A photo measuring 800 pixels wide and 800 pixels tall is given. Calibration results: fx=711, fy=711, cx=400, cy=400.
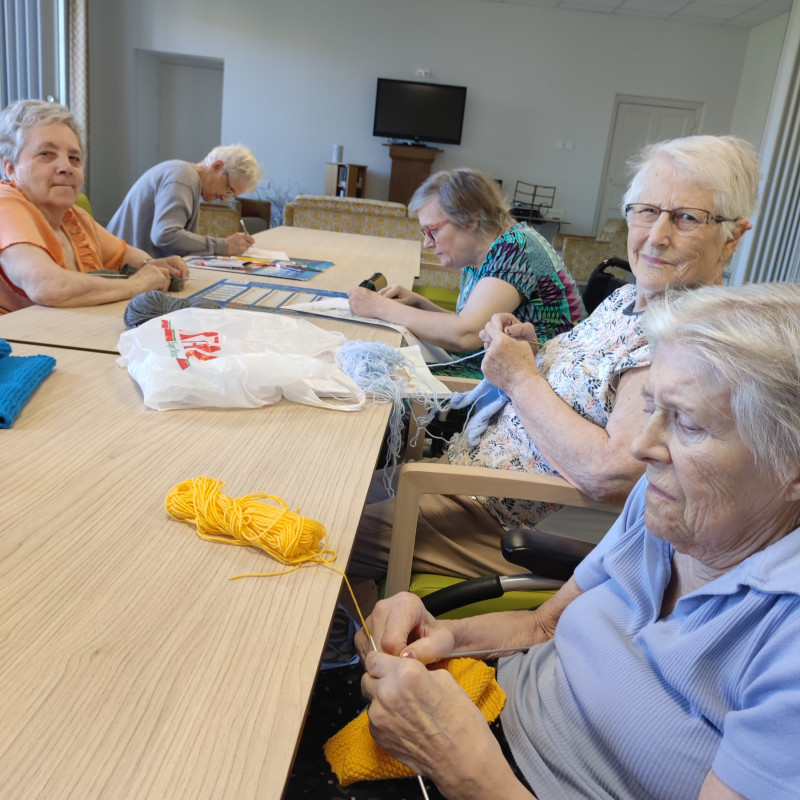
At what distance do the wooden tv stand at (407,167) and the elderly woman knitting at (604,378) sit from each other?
801 centimetres

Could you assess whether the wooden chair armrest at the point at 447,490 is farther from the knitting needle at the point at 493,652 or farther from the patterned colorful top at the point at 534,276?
the patterned colorful top at the point at 534,276

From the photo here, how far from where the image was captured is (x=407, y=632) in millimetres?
979

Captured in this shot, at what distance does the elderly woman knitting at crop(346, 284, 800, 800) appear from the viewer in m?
0.68

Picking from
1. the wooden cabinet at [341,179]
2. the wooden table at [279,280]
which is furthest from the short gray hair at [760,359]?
the wooden cabinet at [341,179]

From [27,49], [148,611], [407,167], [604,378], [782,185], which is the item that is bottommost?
[148,611]

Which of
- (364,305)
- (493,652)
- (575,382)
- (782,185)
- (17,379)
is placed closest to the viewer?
(493,652)

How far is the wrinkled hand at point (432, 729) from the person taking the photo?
0.80m

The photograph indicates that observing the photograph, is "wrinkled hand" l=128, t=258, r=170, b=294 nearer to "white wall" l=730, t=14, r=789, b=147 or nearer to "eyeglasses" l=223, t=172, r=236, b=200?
"eyeglasses" l=223, t=172, r=236, b=200

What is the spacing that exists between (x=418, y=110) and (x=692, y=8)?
3.38m

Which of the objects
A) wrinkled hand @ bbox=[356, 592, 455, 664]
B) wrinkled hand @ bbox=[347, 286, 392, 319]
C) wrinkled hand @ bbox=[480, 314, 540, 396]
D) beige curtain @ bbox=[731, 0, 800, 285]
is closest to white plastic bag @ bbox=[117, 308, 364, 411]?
wrinkled hand @ bbox=[480, 314, 540, 396]

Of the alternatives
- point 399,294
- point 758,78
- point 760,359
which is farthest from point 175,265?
point 758,78

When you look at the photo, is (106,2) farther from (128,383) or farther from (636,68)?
(128,383)

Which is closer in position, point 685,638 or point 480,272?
point 685,638

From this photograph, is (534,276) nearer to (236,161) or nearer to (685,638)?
(685,638)
